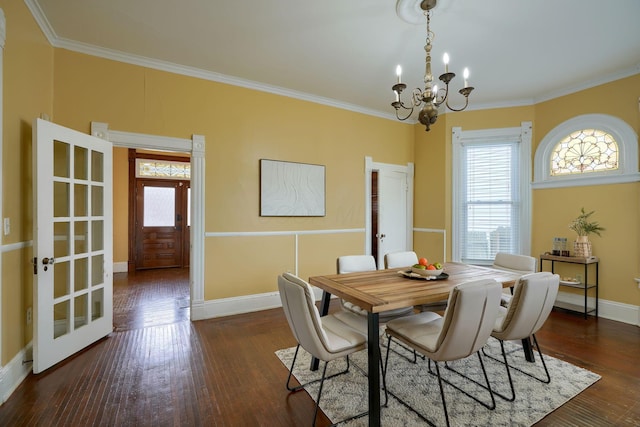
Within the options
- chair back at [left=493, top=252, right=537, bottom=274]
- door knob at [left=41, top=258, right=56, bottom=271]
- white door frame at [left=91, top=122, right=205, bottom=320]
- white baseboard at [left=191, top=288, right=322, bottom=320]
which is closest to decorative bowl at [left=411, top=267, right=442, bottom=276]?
chair back at [left=493, top=252, right=537, bottom=274]

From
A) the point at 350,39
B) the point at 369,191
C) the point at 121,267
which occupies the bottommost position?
the point at 121,267

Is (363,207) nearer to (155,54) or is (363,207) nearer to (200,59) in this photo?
(200,59)

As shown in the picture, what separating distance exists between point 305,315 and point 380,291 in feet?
1.99

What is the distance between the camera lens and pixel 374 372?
1801mm

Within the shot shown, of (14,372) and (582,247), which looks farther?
(582,247)

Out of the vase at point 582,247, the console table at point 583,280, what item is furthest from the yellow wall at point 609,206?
the vase at point 582,247

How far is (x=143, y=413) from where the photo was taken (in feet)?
6.41

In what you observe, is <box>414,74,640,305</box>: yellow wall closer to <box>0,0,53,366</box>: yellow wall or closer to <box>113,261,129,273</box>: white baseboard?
<box>0,0,53,366</box>: yellow wall

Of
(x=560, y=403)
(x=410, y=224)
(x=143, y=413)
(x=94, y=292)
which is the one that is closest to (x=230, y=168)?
(x=94, y=292)

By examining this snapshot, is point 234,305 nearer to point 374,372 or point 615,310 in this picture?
point 374,372

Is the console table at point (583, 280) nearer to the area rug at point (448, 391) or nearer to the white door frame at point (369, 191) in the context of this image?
the area rug at point (448, 391)

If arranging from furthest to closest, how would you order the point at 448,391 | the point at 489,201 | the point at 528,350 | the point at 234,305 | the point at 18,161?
the point at 489,201 → the point at 234,305 → the point at 528,350 → the point at 18,161 → the point at 448,391

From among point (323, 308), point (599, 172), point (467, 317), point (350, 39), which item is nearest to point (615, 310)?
point (599, 172)

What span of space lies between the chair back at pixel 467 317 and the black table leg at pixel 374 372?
35 cm
